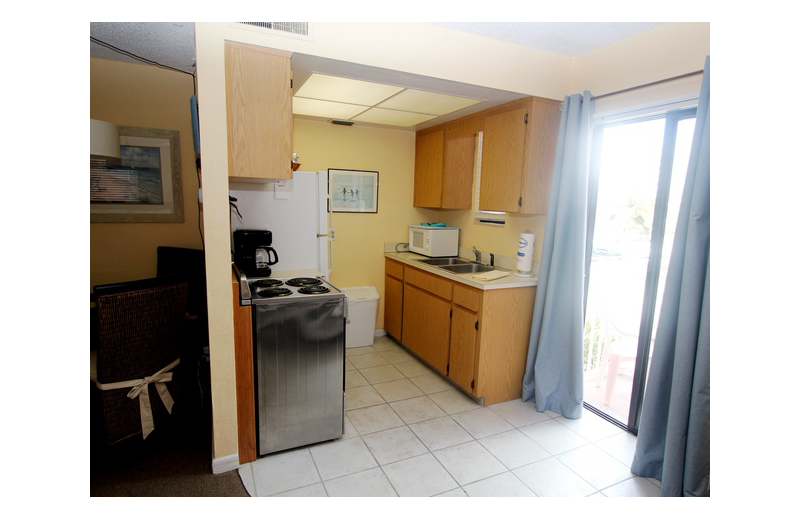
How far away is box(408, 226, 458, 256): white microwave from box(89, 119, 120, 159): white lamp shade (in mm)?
2307

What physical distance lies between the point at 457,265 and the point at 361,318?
1.03m

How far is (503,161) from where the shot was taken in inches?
108

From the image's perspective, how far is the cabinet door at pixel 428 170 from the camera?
3555 millimetres

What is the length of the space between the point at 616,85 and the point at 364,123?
6.98 feet

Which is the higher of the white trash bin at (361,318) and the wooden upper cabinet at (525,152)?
the wooden upper cabinet at (525,152)

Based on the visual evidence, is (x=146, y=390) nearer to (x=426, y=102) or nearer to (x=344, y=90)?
(x=344, y=90)

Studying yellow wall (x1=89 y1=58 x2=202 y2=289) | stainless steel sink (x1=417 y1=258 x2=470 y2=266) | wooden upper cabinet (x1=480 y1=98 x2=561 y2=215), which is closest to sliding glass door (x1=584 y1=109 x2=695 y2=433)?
wooden upper cabinet (x1=480 y1=98 x2=561 y2=215)

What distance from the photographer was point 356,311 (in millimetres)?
3604

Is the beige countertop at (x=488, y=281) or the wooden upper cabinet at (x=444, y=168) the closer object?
the beige countertop at (x=488, y=281)

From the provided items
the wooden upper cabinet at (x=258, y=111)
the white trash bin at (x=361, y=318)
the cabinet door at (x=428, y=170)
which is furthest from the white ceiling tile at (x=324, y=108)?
the white trash bin at (x=361, y=318)

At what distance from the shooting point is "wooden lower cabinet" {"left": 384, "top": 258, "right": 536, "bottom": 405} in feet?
8.50

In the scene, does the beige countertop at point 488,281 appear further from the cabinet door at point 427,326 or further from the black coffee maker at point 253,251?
the black coffee maker at point 253,251
